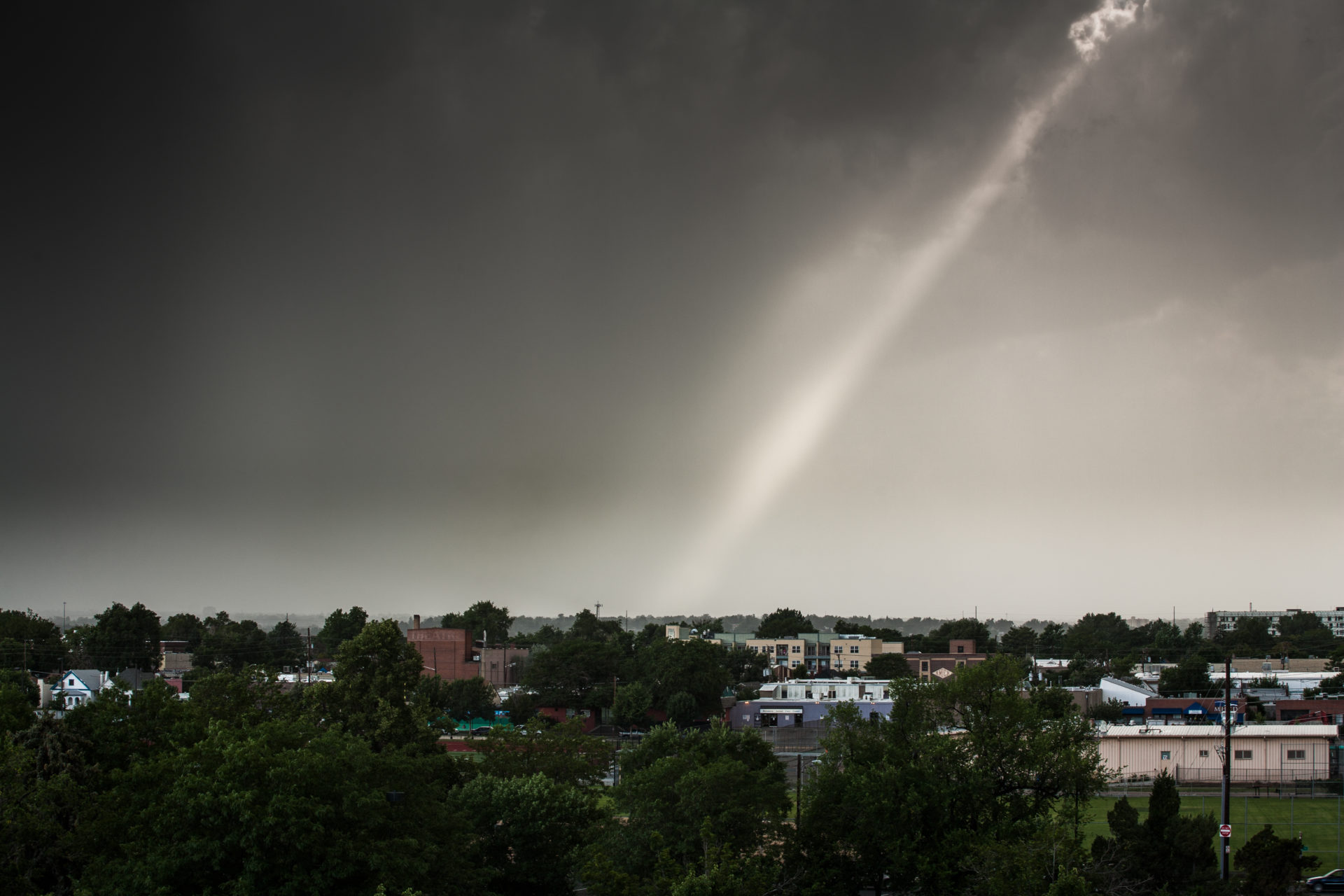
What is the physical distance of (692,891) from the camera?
24.0 m

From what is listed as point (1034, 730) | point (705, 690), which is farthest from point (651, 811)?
point (705, 690)

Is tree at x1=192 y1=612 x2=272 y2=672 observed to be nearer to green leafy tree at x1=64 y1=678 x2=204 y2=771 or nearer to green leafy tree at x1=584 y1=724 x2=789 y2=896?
green leafy tree at x1=64 y1=678 x2=204 y2=771

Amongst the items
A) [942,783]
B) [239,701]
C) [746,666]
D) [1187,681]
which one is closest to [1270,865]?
[942,783]

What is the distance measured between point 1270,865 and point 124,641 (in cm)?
12442

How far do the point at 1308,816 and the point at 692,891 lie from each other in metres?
38.9

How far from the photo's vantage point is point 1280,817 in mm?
48062

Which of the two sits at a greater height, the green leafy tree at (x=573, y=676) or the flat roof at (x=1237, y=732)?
the flat roof at (x=1237, y=732)

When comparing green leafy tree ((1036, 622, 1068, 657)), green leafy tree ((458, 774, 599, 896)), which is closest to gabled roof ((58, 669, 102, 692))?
green leafy tree ((458, 774, 599, 896))

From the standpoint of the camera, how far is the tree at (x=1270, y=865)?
1224 inches

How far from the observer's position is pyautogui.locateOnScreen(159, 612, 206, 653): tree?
176 meters

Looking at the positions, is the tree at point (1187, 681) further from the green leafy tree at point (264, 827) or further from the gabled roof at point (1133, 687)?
the green leafy tree at point (264, 827)

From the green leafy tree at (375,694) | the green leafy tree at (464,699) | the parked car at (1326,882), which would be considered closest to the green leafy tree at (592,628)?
the green leafy tree at (464,699)

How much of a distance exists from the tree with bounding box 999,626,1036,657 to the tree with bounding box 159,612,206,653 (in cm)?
13219

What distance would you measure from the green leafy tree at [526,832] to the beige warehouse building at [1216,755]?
38.1 meters
